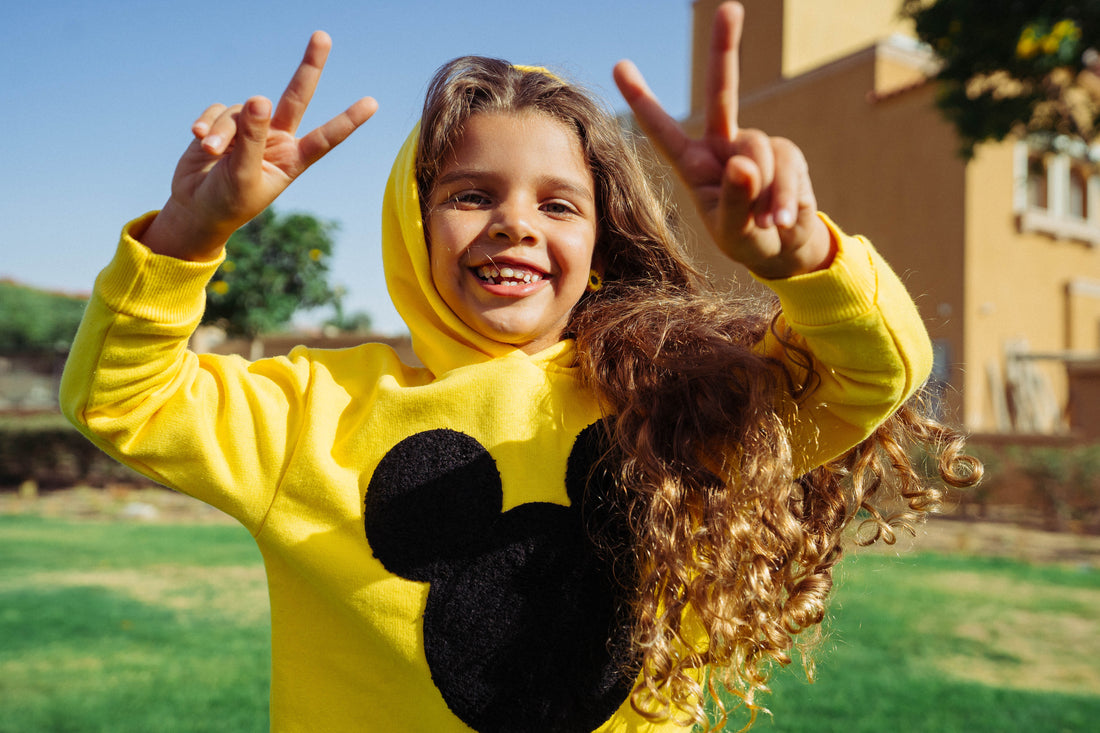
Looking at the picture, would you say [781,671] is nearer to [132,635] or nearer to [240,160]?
[132,635]

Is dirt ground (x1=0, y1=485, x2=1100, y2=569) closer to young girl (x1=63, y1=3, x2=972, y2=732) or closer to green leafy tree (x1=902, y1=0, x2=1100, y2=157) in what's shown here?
green leafy tree (x1=902, y1=0, x2=1100, y2=157)

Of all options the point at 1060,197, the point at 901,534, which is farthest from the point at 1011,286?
the point at 901,534

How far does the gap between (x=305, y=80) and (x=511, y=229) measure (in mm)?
→ 408

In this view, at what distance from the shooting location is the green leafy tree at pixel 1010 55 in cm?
759

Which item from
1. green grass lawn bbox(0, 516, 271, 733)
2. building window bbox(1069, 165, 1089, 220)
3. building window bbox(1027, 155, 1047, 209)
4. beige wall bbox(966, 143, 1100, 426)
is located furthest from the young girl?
building window bbox(1069, 165, 1089, 220)

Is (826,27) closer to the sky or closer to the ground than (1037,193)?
closer to the sky

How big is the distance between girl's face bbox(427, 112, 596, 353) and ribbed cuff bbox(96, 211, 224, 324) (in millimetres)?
438

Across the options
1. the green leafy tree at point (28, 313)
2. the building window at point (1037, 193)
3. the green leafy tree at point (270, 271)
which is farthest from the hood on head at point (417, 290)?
the green leafy tree at point (28, 313)

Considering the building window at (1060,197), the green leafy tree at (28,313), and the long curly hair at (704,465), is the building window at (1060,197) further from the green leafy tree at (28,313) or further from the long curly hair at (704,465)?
the green leafy tree at (28,313)

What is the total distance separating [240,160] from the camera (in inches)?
47.3

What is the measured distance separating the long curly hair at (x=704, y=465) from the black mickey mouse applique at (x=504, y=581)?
0.18ft

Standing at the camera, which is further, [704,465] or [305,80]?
[704,465]

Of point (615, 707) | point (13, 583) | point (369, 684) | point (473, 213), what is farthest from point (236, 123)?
point (13, 583)

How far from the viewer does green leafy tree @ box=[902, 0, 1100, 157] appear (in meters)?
7.59
